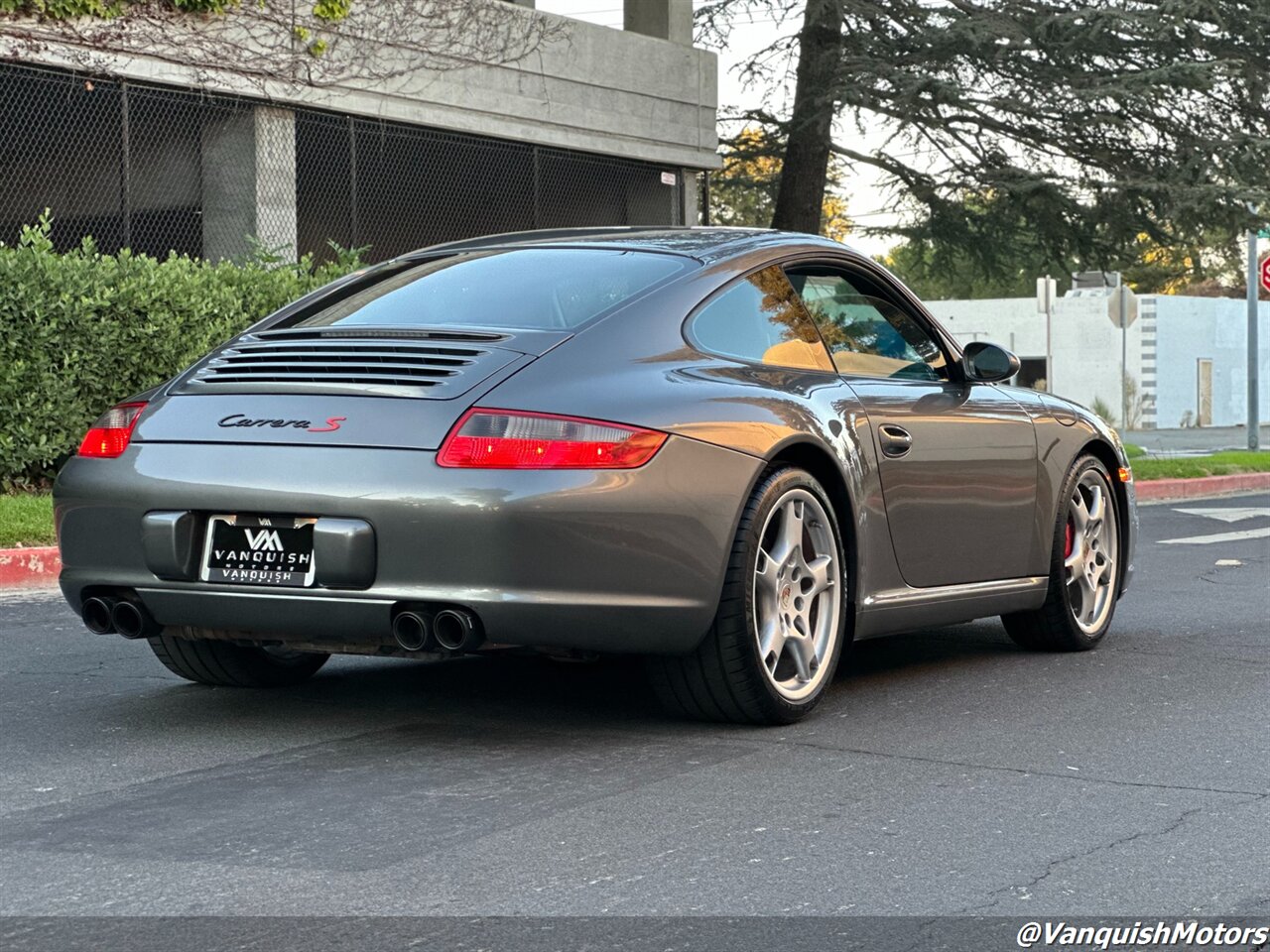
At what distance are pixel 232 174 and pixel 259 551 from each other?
14906mm

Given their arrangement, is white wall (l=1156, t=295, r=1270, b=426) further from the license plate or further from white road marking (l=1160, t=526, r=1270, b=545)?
the license plate

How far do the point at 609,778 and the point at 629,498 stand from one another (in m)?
0.71

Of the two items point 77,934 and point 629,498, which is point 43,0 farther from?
point 77,934

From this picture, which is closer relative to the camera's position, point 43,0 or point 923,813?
point 923,813

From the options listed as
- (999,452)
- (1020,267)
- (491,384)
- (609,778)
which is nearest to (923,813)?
(609,778)

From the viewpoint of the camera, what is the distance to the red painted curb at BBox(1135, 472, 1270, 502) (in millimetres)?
19578

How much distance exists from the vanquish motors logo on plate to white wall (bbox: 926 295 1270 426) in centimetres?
4353

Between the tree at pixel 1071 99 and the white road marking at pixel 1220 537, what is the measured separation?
29.2ft

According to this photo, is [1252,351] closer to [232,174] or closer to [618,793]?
[232,174]

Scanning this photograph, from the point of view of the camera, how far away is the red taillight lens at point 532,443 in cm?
482

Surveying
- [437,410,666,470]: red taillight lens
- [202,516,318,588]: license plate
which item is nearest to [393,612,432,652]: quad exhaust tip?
[202,516,318,588]: license plate

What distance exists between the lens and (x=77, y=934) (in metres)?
3.44

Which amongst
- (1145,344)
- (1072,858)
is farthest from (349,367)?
(1145,344)

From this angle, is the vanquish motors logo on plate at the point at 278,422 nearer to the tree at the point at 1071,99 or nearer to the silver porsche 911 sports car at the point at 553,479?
the silver porsche 911 sports car at the point at 553,479
